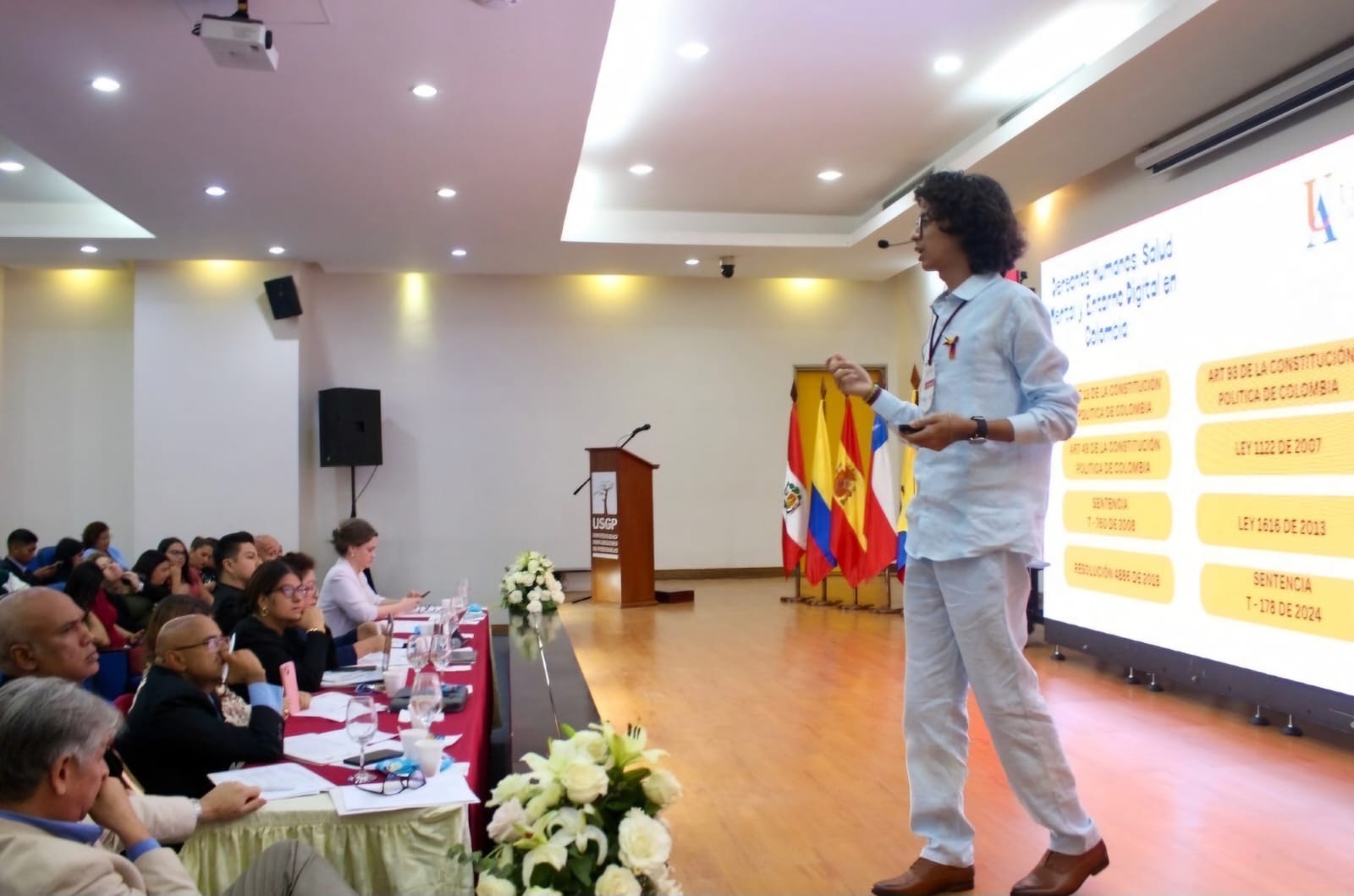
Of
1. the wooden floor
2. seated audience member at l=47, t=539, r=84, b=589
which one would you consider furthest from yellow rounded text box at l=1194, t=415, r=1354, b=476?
seated audience member at l=47, t=539, r=84, b=589

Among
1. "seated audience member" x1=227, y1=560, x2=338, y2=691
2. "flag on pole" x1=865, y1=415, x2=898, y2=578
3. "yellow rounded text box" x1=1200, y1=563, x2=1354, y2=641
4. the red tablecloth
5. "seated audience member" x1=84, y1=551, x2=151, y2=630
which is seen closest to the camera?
the red tablecloth

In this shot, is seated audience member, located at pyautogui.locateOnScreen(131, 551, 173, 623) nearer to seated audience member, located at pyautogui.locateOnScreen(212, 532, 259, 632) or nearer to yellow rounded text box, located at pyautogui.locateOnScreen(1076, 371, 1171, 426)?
seated audience member, located at pyautogui.locateOnScreen(212, 532, 259, 632)

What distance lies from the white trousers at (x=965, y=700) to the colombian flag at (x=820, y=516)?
6.11 m

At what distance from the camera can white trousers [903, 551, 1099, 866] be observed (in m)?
2.08

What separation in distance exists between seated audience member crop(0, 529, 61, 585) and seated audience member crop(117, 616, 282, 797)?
4.95 meters

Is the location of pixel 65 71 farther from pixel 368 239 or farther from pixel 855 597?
pixel 855 597

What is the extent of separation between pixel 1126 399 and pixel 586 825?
4.89m

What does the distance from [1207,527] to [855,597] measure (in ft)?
12.5

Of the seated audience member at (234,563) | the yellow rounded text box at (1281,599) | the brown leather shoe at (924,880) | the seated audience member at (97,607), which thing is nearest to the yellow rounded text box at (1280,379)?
the yellow rounded text box at (1281,599)

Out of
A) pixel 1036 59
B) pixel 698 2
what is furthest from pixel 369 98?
pixel 1036 59

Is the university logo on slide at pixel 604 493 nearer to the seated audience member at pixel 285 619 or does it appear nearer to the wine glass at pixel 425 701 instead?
the seated audience member at pixel 285 619

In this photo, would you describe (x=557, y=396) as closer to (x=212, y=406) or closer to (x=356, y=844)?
(x=212, y=406)

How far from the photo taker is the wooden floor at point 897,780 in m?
2.63

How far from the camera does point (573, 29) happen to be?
445 cm
